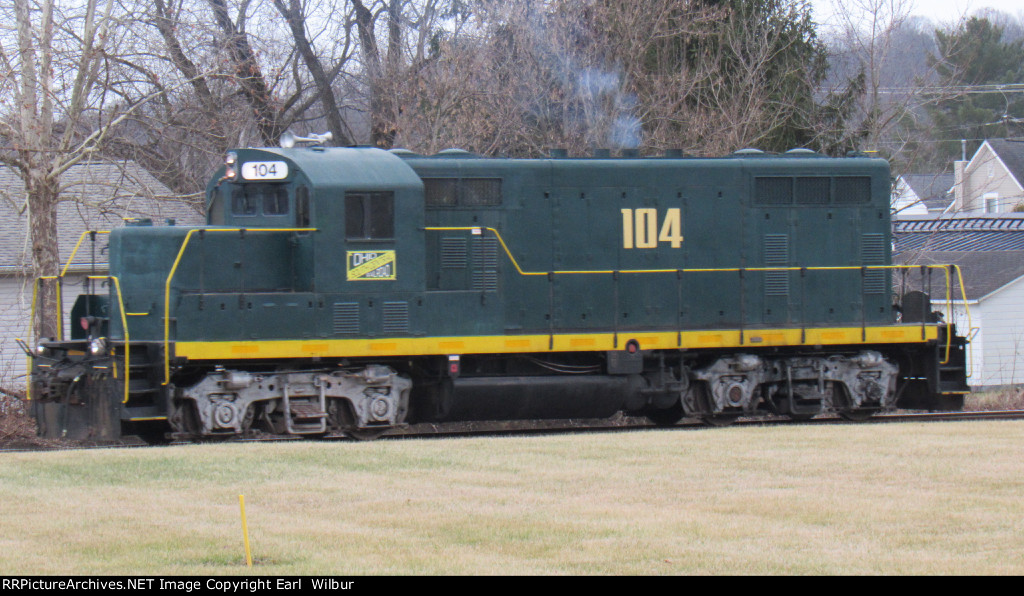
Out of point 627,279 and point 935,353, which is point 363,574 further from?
point 935,353

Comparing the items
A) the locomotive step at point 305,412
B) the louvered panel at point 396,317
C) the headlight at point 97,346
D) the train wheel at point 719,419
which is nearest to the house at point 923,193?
the train wheel at point 719,419

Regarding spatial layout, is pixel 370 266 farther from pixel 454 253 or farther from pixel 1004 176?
pixel 1004 176

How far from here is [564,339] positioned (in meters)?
12.9

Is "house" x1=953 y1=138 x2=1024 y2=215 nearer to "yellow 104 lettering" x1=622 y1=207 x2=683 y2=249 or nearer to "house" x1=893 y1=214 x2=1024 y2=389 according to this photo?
"house" x1=893 y1=214 x2=1024 y2=389

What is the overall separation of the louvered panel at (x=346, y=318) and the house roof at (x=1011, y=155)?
47.3 meters

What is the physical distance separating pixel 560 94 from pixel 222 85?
710cm

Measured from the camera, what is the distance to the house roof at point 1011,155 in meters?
53.1

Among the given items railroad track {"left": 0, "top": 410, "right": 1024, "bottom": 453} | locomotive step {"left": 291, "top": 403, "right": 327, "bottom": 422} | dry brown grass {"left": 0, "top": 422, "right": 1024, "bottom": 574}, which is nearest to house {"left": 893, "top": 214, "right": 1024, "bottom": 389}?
railroad track {"left": 0, "top": 410, "right": 1024, "bottom": 453}

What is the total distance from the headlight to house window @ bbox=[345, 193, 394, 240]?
2746 millimetres

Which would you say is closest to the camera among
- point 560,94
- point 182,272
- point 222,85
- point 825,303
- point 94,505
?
point 94,505

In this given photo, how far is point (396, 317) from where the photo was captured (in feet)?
40.1

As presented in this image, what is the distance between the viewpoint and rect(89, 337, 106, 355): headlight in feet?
37.9
